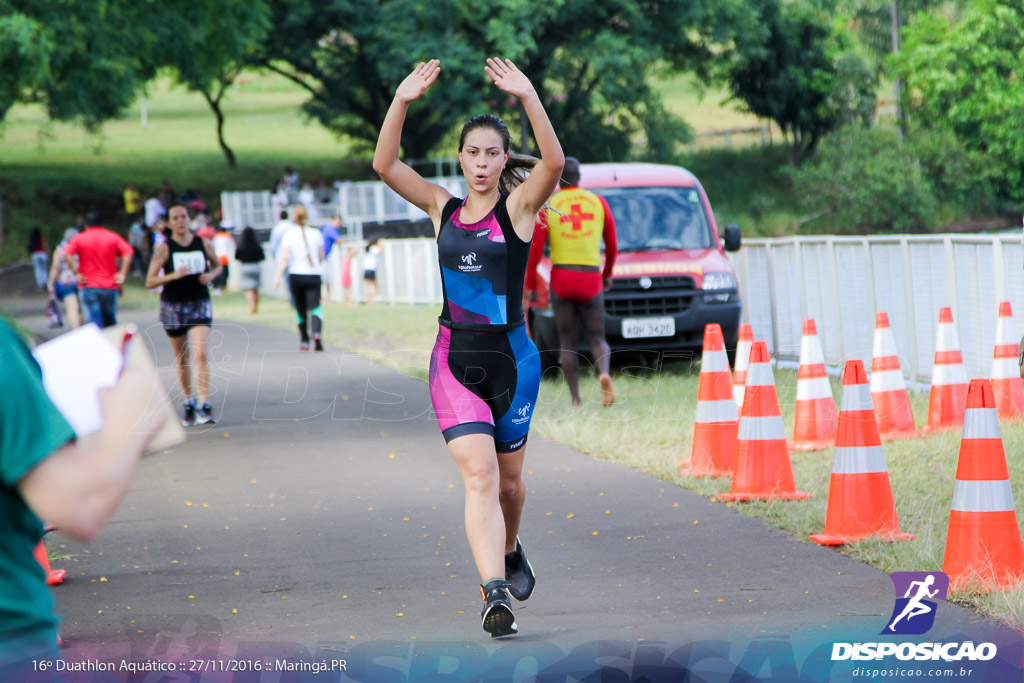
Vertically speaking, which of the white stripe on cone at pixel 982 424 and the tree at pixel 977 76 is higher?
the tree at pixel 977 76

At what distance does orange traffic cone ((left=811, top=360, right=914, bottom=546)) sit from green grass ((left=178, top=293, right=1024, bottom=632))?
0.36ft

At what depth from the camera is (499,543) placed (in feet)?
17.6

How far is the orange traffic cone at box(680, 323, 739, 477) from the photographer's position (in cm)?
890

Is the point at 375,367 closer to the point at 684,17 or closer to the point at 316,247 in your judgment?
the point at 316,247

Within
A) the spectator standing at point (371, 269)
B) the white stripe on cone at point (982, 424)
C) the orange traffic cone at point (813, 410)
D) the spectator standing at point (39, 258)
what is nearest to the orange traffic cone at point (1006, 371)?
the orange traffic cone at point (813, 410)

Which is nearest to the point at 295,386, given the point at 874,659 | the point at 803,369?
the point at 803,369

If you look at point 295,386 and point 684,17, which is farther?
point 684,17

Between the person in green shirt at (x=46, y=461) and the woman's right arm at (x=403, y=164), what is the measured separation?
330 centimetres

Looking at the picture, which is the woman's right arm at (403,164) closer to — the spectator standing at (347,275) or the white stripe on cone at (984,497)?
the white stripe on cone at (984,497)

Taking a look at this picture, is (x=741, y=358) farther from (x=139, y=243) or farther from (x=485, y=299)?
(x=139, y=243)

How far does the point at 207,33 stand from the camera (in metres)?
39.6

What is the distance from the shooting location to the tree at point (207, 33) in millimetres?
37906

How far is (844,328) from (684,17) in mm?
36650

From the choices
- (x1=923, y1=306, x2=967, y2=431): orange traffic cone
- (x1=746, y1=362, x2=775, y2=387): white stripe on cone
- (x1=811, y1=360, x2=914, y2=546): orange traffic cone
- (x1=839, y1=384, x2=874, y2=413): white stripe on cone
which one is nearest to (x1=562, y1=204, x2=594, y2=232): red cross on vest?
(x1=923, y1=306, x2=967, y2=431): orange traffic cone
